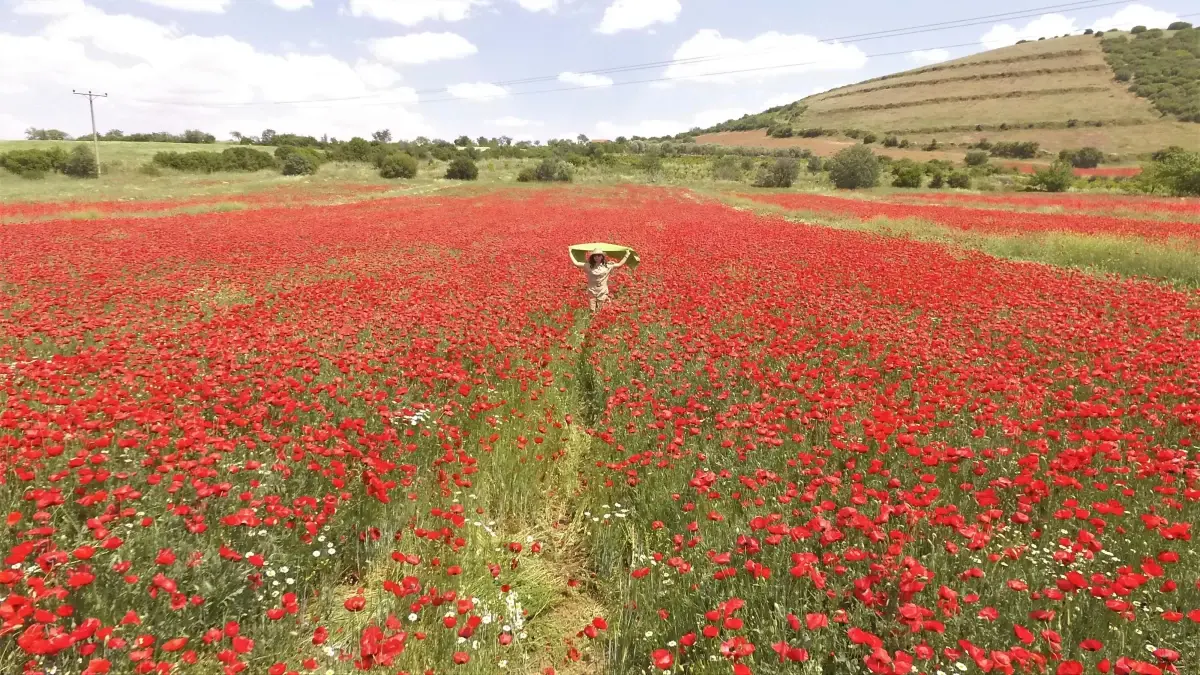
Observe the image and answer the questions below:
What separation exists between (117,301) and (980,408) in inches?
462

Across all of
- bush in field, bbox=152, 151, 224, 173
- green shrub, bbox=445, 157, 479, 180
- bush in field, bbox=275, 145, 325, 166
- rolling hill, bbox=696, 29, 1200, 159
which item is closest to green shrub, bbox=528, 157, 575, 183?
green shrub, bbox=445, 157, 479, 180

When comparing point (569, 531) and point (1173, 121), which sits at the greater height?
point (1173, 121)

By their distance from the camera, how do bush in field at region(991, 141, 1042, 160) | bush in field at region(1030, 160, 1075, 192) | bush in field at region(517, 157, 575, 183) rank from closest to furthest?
bush in field at region(1030, 160, 1075, 192), bush in field at region(517, 157, 575, 183), bush in field at region(991, 141, 1042, 160)

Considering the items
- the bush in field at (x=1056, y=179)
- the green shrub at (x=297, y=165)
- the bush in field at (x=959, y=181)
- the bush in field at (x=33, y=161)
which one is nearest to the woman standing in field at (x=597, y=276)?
the bush in field at (x=1056, y=179)

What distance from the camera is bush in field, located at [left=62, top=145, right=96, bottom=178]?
51.1 meters

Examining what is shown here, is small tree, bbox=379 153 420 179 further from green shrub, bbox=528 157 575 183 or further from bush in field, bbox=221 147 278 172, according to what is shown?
bush in field, bbox=221 147 278 172

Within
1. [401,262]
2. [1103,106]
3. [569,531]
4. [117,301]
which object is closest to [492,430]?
[569,531]

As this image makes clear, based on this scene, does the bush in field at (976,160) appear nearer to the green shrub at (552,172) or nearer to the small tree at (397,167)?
the green shrub at (552,172)

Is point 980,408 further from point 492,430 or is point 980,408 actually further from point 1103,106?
A: point 1103,106

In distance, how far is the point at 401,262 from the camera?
13.9 meters

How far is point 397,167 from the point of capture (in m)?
58.8

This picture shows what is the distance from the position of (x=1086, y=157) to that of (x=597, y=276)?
84.6 meters

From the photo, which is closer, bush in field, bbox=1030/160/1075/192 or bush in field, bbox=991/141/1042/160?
bush in field, bbox=1030/160/1075/192

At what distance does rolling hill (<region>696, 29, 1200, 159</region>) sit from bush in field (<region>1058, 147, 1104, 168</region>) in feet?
15.7
